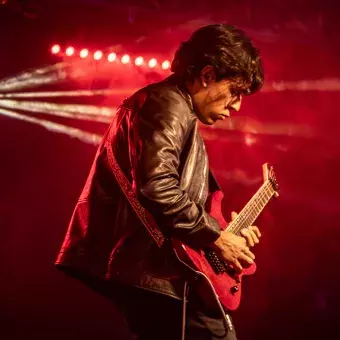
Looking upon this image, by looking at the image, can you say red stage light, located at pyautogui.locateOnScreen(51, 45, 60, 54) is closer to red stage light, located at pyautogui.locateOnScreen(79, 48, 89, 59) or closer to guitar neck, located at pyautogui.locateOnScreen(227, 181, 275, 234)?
red stage light, located at pyautogui.locateOnScreen(79, 48, 89, 59)

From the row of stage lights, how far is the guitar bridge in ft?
9.66

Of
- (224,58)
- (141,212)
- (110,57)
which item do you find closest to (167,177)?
(141,212)

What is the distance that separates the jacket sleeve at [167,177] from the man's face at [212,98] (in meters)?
0.29

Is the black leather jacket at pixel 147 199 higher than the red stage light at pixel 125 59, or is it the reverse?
the red stage light at pixel 125 59

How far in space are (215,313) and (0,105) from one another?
3.24m

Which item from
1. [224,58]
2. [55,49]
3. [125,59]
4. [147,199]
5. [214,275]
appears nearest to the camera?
[147,199]

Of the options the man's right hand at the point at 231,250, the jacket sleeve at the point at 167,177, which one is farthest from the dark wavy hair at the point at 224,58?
the man's right hand at the point at 231,250

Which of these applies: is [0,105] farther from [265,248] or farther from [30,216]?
[265,248]

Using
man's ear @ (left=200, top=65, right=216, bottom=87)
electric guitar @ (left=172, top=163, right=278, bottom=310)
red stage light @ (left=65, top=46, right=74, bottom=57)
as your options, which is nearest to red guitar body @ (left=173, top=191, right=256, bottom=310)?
electric guitar @ (left=172, top=163, right=278, bottom=310)

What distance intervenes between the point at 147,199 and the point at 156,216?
3.7 inches

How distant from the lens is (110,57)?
15.3 ft

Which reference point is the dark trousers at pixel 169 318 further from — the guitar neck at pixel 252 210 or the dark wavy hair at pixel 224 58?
the dark wavy hair at pixel 224 58

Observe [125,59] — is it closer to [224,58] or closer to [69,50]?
[69,50]

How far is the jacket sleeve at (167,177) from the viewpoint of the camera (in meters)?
1.94
